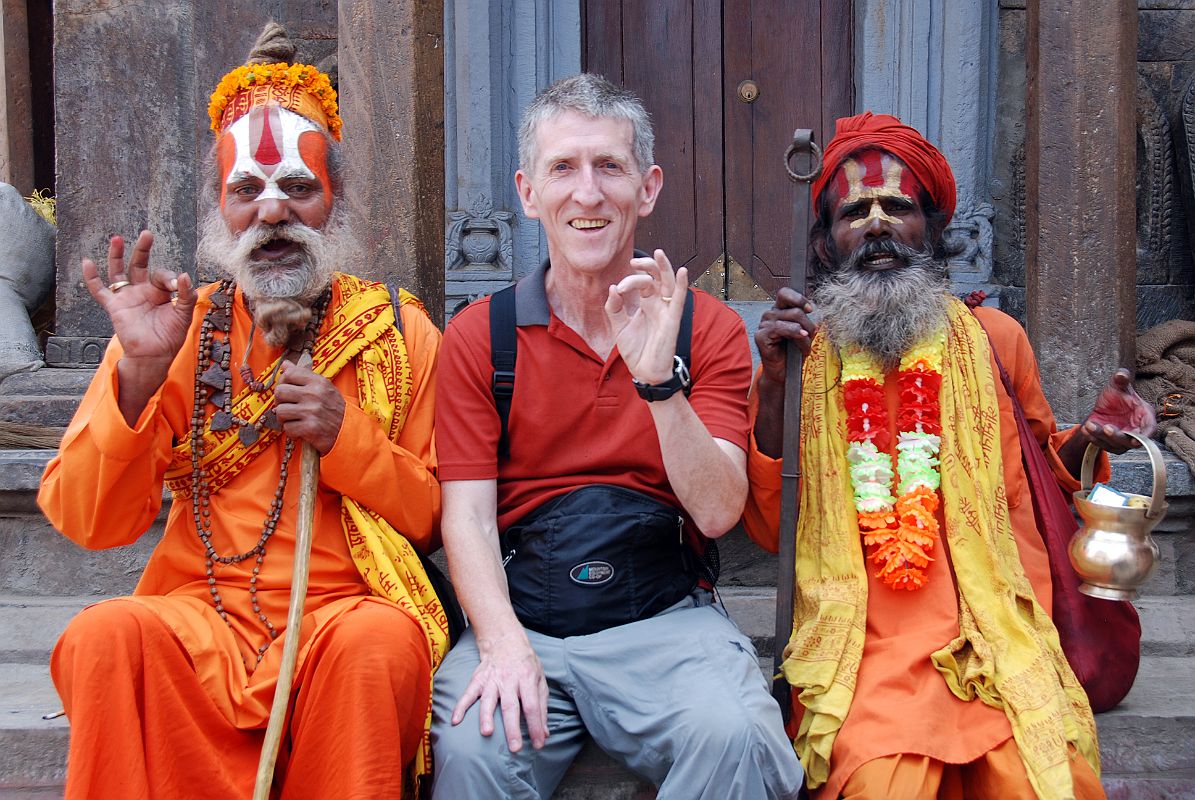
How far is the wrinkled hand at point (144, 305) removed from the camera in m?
2.38

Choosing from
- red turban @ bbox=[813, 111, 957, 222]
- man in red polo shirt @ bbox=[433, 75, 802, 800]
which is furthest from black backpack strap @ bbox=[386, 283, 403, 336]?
red turban @ bbox=[813, 111, 957, 222]

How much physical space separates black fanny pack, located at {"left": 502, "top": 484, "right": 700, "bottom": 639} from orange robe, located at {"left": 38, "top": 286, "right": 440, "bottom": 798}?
0.92 ft

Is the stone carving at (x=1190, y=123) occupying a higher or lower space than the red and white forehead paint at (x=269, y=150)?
higher

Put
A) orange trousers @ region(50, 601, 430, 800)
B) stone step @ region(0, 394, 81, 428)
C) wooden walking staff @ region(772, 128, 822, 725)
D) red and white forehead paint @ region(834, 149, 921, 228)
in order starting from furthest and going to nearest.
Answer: stone step @ region(0, 394, 81, 428) < red and white forehead paint @ region(834, 149, 921, 228) < wooden walking staff @ region(772, 128, 822, 725) < orange trousers @ region(50, 601, 430, 800)

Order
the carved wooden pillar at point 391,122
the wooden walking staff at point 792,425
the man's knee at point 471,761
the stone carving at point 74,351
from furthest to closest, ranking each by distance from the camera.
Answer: the stone carving at point 74,351 < the carved wooden pillar at point 391,122 < the wooden walking staff at point 792,425 < the man's knee at point 471,761

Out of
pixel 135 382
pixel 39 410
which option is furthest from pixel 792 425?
pixel 39 410

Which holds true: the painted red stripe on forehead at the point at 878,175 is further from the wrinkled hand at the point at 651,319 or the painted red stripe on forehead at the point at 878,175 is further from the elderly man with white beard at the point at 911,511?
the wrinkled hand at the point at 651,319

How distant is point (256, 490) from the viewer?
2.60 metres

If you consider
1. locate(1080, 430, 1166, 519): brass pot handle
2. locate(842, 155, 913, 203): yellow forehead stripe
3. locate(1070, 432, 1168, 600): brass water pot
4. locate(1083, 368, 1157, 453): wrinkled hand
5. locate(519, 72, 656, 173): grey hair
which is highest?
locate(519, 72, 656, 173): grey hair

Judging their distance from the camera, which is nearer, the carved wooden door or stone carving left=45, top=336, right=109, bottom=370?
stone carving left=45, top=336, right=109, bottom=370

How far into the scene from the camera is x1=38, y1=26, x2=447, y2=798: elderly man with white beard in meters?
2.22

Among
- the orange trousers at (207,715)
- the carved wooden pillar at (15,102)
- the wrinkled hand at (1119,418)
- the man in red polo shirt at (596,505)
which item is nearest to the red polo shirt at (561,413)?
the man in red polo shirt at (596,505)

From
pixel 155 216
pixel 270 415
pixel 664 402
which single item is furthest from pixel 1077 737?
pixel 155 216

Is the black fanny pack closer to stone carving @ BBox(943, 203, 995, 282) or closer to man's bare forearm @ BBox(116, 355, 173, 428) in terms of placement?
man's bare forearm @ BBox(116, 355, 173, 428)
